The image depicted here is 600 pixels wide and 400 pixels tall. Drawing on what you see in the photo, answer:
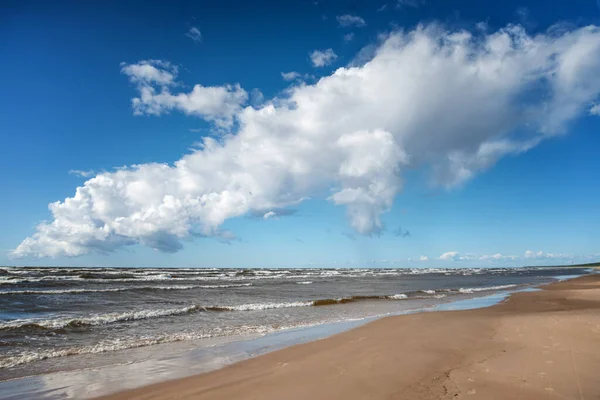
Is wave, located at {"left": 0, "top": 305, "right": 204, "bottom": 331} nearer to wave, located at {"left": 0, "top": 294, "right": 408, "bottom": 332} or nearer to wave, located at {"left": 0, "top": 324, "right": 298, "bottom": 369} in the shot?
wave, located at {"left": 0, "top": 294, "right": 408, "bottom": 332}

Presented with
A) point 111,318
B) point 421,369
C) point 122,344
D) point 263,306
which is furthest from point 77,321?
point 421,369

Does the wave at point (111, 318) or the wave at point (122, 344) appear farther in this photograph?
the wave at point (111, 318)

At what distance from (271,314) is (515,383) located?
516 inches

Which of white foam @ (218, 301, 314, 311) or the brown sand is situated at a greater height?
the brown sand

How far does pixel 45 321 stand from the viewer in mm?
14070

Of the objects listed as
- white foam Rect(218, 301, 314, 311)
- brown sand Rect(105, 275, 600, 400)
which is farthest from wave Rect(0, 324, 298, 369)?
white foam Rect(218, 301, 314, 311)

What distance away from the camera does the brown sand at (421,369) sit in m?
6.15

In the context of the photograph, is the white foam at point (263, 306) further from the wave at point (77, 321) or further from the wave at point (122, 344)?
the wave at point (122, 344)

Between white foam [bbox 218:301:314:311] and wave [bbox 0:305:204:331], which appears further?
white foam [bbox 218:301:314:311]

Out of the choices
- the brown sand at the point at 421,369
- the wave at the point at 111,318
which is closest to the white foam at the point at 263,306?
the wave at the point at 111,318

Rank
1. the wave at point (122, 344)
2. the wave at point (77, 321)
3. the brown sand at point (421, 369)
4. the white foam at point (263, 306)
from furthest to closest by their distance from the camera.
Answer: the white foam at point (263, 306) < the wave at point (77, 321) < the wave at point (122, 344) < the brown sand at point (421, 369)

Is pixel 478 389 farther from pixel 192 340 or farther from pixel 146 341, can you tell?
pixel 146 341

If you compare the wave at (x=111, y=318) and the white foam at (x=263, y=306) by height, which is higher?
the wave at (x=111, y=318)

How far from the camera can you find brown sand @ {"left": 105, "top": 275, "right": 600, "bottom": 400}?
242 inches
